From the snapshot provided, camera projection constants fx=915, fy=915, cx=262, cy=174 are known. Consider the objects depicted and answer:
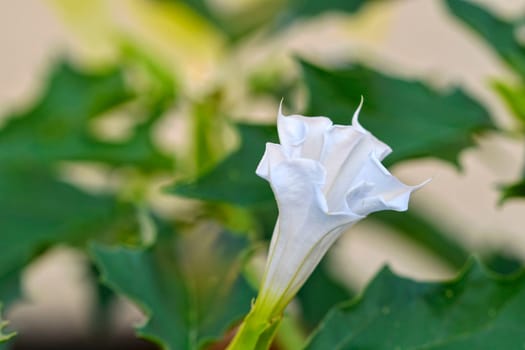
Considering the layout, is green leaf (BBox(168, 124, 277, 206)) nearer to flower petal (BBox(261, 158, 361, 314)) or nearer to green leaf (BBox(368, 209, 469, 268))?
flower petal (BBox(261, 158, 361, 314))

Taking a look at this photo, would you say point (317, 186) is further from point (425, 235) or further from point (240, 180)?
point (425, 235)

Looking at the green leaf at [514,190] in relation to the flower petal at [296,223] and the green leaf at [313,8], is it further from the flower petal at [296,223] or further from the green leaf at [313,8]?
the green leaf at [313,8]

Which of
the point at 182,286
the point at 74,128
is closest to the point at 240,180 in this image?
the point at 182,286

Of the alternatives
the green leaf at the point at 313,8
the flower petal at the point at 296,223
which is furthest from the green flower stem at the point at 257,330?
the green leaf at the point at 313,8

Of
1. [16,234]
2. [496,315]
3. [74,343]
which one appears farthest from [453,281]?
[74,343]

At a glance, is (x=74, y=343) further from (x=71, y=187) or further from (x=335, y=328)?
(x=335, y=328)

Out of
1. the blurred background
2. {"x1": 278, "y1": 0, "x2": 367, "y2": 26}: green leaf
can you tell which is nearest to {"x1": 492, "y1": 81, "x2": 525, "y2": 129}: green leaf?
the blurred background
